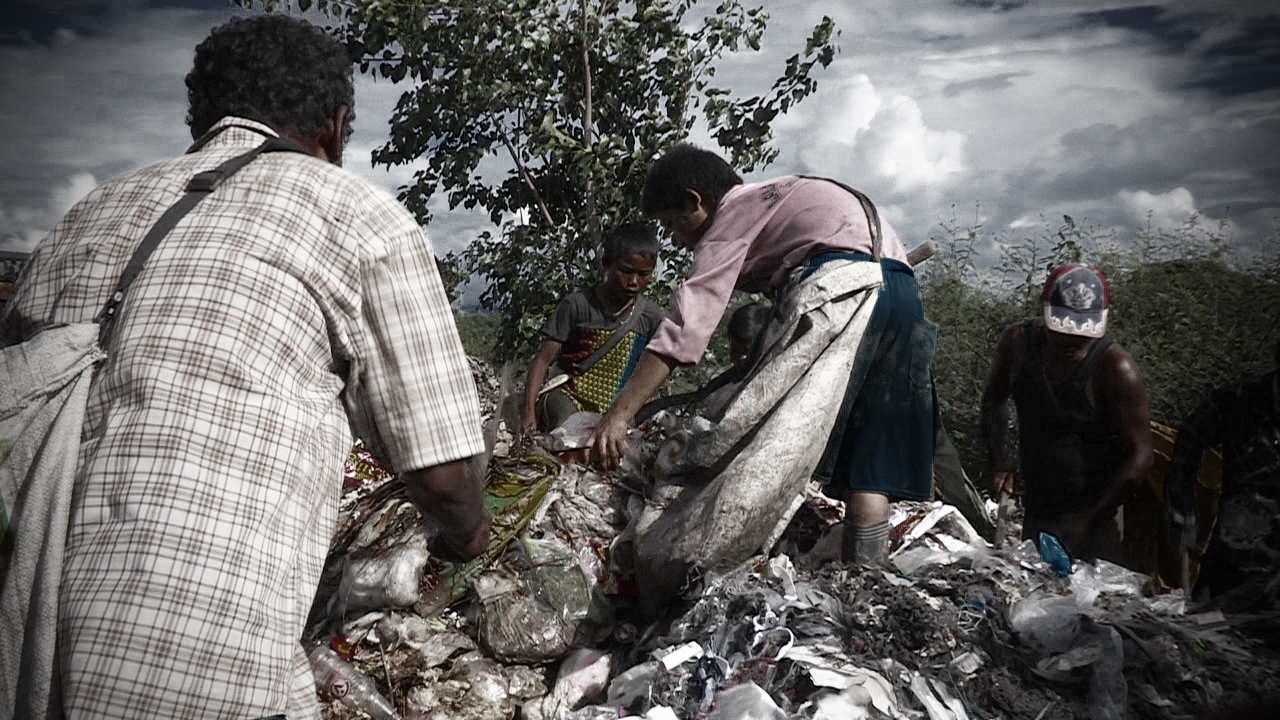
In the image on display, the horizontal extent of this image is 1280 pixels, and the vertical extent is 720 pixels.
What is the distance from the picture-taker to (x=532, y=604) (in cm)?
307

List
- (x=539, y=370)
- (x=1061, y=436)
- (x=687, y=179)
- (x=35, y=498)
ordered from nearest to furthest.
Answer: (x=35, y=498), (x=687, y=179), (x=1061, y=436), (x=539, y=370)

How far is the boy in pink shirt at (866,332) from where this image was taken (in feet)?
9.80

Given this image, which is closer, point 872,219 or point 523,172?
point 872,219

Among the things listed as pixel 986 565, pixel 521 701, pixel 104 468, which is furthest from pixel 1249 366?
pixel 104 468

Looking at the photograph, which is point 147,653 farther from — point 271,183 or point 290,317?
point 271,183

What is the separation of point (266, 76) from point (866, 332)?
80.1 inches

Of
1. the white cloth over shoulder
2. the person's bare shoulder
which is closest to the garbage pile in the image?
the person's bare shoulder

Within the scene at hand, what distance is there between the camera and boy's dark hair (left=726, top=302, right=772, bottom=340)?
5.05m

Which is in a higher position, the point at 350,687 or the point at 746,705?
the point at 746,705

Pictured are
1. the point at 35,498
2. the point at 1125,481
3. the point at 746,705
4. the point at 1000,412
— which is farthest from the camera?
the point at 1000,412

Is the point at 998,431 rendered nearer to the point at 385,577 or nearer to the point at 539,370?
the point at 539,370

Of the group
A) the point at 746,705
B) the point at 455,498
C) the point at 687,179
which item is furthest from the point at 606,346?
the point at 455,498

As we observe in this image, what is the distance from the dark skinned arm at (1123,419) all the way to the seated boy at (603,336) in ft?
7.57

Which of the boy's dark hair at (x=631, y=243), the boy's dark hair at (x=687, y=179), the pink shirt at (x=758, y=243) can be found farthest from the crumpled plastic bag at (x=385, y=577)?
the boy's dark hair at (x=631, y=243)
